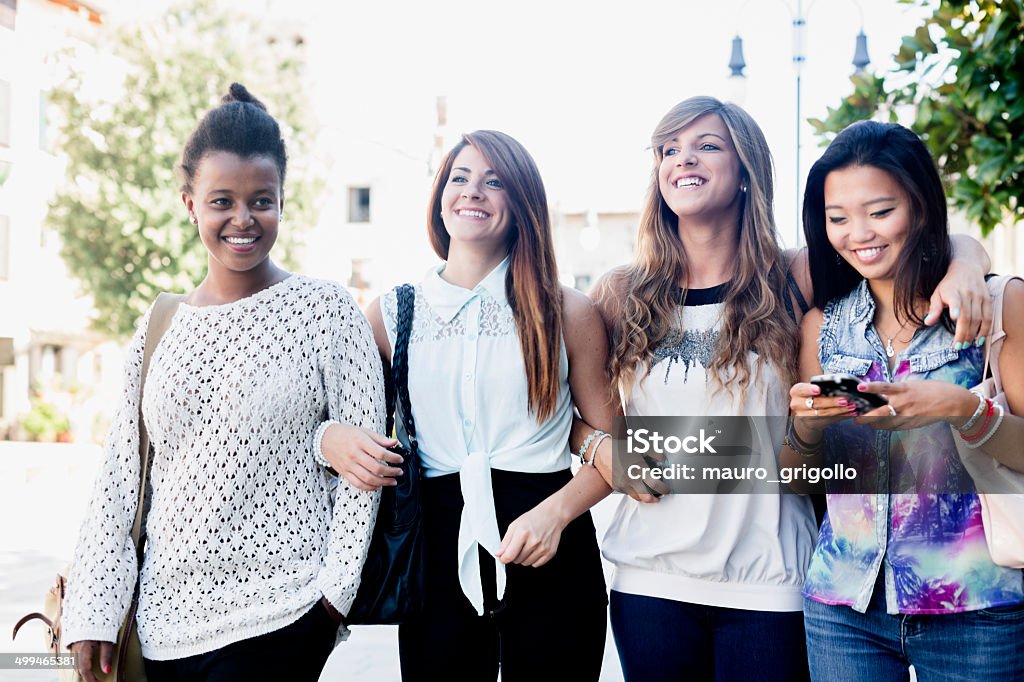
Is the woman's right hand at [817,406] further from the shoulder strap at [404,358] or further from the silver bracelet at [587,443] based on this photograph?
the shoulder strap at [404,358]

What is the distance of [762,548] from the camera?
106 inches

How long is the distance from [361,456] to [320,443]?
17 centimetres

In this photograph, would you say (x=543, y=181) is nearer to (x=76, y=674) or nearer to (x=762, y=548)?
(x=762, y=548)

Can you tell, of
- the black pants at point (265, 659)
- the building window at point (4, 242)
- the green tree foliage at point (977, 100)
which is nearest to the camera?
the black pants at point (265, 659)

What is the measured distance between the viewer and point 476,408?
285 centimetres

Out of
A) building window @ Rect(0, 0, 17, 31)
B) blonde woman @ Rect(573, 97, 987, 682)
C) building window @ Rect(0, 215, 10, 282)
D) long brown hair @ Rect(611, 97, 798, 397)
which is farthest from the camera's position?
building window @ Rect(0, 215, 10, 282)

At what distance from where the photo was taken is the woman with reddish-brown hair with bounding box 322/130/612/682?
273 cm

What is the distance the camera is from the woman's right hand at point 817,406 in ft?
7.23

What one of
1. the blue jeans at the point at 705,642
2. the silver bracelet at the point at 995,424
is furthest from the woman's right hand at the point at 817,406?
the blue jeans at the point at 705,642

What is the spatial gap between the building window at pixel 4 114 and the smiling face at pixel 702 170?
24139mm

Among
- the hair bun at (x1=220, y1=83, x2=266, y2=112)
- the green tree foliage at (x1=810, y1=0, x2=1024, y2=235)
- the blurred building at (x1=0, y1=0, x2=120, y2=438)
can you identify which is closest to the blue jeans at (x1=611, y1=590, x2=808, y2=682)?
the hair bun at (x1=220, y1=83, x2=266, y2=112)

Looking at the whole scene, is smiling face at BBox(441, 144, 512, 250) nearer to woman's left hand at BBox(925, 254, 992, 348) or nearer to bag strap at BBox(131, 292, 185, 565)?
bag strap at BBox(131, 292, 185, 565)

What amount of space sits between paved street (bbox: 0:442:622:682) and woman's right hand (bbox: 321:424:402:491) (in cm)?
76

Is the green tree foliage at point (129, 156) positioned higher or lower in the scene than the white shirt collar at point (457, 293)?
higher
